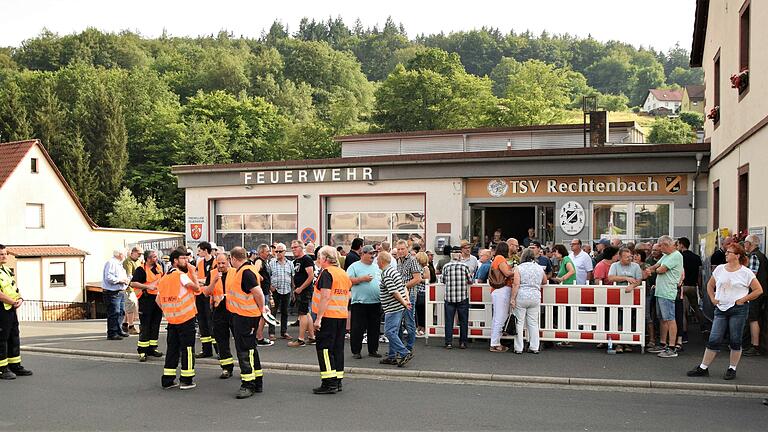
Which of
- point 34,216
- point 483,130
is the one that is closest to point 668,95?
point 483,130

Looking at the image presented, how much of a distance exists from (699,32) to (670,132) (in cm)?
6958

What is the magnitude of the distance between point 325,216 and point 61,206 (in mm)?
25262

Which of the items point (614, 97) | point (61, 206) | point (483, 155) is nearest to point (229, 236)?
point (483, 155)

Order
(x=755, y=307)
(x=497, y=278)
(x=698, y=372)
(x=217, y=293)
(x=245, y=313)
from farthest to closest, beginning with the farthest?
(x=497, y=278) < (x=755, y=307) < (x=217, y=293) < (x=698, y=372) < (x=245, y=313)

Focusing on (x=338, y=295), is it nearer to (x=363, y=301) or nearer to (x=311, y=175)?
(x=363, y=301)

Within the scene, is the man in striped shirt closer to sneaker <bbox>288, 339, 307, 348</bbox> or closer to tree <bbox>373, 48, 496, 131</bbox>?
sneaker <bbox>288, 339, 307, 348</bbox>

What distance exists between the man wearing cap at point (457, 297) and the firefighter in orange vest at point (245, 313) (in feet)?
14.0

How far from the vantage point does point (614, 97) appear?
5167 inches

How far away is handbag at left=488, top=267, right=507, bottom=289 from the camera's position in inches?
523

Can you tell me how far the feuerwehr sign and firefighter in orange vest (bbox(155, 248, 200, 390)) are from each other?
516 inches

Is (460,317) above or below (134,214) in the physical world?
below

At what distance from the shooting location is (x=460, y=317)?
13.5 meters

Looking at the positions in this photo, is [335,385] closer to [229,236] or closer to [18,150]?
[229,236]

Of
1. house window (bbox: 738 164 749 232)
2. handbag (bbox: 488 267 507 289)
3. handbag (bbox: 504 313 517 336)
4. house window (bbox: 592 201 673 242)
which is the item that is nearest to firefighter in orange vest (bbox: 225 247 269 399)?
handbag (bbox: 488 267 507 289)
